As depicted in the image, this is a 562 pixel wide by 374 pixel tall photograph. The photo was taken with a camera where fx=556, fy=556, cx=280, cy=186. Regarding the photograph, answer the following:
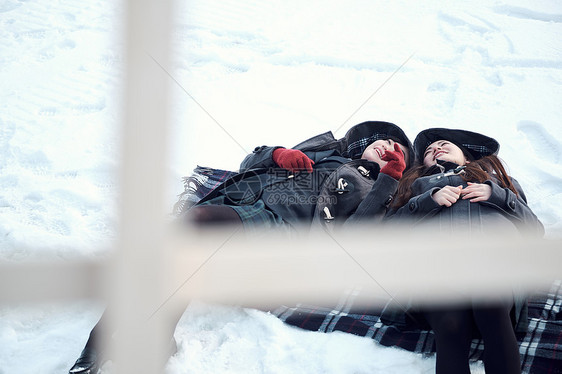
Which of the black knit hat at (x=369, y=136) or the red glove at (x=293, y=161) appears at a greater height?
the black knit hat at (x=369, y=136)

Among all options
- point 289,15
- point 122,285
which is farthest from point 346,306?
point 289,15

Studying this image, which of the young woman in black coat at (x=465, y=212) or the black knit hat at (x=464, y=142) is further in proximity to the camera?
the black knit hat at (x=464, y=142)

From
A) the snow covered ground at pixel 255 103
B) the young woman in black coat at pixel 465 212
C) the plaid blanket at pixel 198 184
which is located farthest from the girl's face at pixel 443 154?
the plaid blanket at pixel 198 184

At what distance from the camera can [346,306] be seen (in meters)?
0.82

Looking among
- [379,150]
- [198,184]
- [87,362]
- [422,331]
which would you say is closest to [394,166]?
[379,150]

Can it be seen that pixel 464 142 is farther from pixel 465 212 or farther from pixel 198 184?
pixel 198 184

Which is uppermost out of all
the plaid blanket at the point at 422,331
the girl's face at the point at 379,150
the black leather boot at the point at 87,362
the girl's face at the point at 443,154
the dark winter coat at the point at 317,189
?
the girl's face at the point at 443,154

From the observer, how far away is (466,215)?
79 cm

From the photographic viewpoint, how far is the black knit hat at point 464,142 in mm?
952

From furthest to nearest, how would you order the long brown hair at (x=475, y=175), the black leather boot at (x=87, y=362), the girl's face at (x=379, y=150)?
1. the girl's face at (x=379, y=150)
2. the long brown hair at (x=475, y=175)
3. the black leather boot at (x=87, y=362)

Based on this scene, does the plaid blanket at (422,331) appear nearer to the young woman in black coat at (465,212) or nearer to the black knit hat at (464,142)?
the young woman in black coat at (465,212)

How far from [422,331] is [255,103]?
2.64ft

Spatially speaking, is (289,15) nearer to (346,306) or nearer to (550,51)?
(550,51)

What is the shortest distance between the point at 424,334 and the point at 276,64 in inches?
37.9
